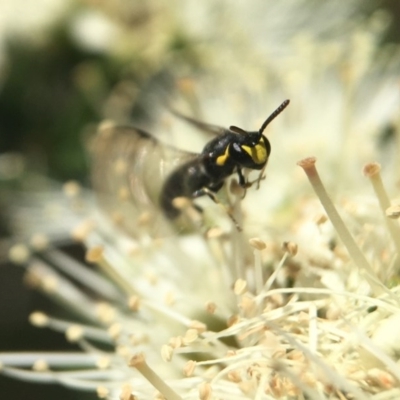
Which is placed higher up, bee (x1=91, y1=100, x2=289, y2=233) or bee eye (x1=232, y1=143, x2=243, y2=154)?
bee (x1=91, y1=100, x2=289, y2=233)

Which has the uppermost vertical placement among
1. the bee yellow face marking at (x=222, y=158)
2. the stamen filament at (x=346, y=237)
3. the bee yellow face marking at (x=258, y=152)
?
the bee yellow face marking at (x=222, y=158)

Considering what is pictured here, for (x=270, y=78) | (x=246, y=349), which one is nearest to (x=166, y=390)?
(x=246, y=349)

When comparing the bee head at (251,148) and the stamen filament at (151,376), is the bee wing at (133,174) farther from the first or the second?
the stamen filament at (151,376)

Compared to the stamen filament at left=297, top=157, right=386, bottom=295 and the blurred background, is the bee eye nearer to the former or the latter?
the stamen filament at left=297, top=157, right=386, bottom=295

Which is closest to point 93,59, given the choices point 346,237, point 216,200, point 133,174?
point 133,174

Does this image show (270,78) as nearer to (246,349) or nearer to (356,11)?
(356,11)

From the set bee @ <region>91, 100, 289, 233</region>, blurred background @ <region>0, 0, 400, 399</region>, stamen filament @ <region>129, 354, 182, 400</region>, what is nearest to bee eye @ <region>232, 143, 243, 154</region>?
bee @ <region>91, 100, 289, 233</region>

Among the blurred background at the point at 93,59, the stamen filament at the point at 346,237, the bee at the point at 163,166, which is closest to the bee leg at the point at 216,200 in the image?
the bee at the point at 163,166
